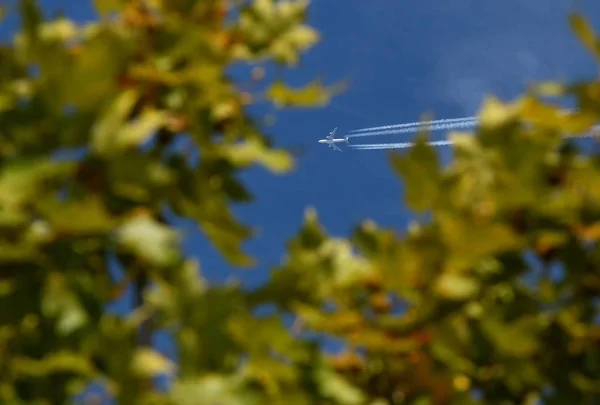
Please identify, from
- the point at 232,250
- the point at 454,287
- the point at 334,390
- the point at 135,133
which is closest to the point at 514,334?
the point at 454,287

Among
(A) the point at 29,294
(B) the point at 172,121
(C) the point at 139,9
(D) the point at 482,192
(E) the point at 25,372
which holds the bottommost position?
(E) the point at 25,372

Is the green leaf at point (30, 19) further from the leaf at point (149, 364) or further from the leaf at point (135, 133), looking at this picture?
the leaf at point (149, 364)

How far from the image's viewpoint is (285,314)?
2.79 metres

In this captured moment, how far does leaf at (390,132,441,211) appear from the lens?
8.53ft

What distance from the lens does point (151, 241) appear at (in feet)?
7.81

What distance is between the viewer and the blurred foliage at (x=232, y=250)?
245 cm

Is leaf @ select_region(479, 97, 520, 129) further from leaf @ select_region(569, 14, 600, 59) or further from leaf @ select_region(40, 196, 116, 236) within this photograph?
leaf @ select_region(40, 196, 116, 236)

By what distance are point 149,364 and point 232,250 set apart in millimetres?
540

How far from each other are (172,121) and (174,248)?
0.75 metres

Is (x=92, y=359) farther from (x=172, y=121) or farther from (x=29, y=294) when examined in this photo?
(x=172, y=121)

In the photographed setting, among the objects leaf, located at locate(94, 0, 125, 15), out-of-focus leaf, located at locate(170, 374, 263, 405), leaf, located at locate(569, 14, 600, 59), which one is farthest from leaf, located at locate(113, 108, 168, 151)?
leaf, located at locate(569, 14, 600, 59)

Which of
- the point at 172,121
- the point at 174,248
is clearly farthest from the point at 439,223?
the point at 172,121

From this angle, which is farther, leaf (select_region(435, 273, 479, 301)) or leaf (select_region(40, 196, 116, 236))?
leaf (select_region(435, 273, 479, 301))

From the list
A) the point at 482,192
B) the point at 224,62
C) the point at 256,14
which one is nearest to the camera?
the point at 482,192
